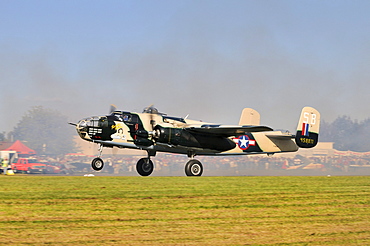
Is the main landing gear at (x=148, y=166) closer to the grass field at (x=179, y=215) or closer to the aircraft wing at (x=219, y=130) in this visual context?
the aircraft wing at (x=219, y=130)

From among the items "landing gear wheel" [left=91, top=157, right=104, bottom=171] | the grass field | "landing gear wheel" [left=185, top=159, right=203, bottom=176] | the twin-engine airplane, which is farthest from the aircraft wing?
the grass field

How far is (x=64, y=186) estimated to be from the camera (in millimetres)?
20391

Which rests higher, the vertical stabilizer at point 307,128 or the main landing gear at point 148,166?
the vertical stabilizer at point 307,128

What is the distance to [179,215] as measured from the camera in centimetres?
1606

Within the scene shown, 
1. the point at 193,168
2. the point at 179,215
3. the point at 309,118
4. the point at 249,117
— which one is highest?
the point at 309,118

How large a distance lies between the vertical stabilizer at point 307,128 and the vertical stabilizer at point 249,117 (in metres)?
3.84

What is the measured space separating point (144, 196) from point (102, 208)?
2.47 meters

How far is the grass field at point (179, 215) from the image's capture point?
13.8 metres

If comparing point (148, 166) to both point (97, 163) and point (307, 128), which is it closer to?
point (97, 163)

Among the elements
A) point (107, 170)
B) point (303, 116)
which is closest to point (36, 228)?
point (303, 116)

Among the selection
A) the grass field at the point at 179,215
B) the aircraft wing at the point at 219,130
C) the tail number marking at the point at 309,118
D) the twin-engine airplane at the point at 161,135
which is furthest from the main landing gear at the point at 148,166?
the grass field at the point at 179,215

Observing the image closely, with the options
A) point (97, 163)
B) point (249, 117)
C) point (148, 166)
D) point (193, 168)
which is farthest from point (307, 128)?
point (97, 163)

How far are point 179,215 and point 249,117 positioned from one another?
23.9 meters

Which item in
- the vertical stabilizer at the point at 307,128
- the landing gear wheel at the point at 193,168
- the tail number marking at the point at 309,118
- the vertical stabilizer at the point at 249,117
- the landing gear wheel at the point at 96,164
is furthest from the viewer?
the vertical stabilizer at the point at 249,117
